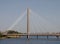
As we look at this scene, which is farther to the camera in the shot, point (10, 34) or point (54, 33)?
point (10, 34)

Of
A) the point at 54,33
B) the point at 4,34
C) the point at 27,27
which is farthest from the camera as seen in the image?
the point at 4,34

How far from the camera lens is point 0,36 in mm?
65812

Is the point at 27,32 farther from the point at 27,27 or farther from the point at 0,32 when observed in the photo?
the point at 0,32

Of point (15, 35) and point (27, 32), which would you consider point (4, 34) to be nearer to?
point (15, 35)

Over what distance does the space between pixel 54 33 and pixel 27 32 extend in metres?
8.24

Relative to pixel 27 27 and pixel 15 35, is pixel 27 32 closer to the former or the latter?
pixel 27 27

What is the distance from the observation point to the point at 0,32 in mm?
66250

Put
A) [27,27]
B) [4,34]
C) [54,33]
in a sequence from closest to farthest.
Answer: [27,27], [54,33], [4,34]

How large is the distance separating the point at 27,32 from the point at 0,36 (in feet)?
50.3

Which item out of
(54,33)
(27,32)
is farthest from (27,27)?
(54,33)

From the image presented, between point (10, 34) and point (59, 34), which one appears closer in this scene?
point (59, 34)

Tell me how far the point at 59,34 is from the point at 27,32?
9.36 meters

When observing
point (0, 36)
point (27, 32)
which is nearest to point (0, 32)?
point (0, 36)

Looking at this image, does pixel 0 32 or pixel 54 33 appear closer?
pixel 54 33
